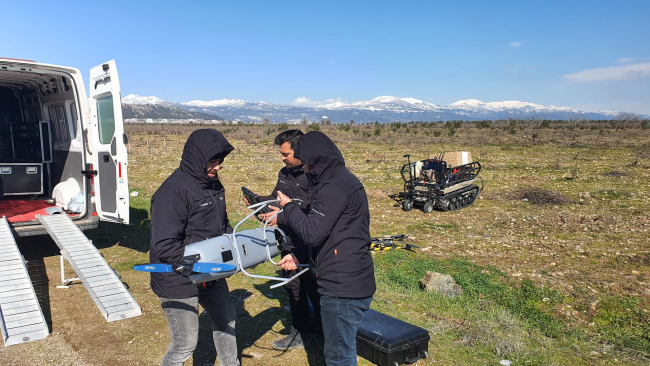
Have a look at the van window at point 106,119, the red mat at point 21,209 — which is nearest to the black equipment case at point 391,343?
the van window at point 106,119

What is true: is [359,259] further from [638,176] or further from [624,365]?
[638,176]

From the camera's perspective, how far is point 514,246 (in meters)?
8.02

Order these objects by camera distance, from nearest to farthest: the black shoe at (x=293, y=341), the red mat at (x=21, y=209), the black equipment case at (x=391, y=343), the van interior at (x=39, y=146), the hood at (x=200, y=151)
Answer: the hood at (x=200, y=151), the black equipment case at (x=391, y=343), the black shoe at (x=293, y=341), the red mat at (x=21, y=209), the van interior at (x=39, y=146)

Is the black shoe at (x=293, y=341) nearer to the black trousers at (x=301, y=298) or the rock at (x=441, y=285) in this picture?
the black trousers at (x=301, y=298)

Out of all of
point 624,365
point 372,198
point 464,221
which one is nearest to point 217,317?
point 624,365

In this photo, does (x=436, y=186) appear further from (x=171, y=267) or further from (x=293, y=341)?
(x=171, y=267)

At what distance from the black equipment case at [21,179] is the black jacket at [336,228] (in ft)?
24.8

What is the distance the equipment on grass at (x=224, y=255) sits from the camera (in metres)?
2.64

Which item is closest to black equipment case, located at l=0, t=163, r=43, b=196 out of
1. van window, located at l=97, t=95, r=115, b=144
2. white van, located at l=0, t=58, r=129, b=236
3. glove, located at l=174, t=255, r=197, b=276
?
white van, located at l=0, t=58, r=129, b=236

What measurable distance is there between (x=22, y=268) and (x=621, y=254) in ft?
29.7

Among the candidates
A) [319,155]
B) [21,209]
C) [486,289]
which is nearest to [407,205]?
[486,289]

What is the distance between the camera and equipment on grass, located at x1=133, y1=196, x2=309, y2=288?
2641 millimetres

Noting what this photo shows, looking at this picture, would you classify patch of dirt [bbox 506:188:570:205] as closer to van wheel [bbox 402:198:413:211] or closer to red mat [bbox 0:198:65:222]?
van wheel [bbox 402:198:413:211]

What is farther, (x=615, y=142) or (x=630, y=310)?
(x=615, y=142)
